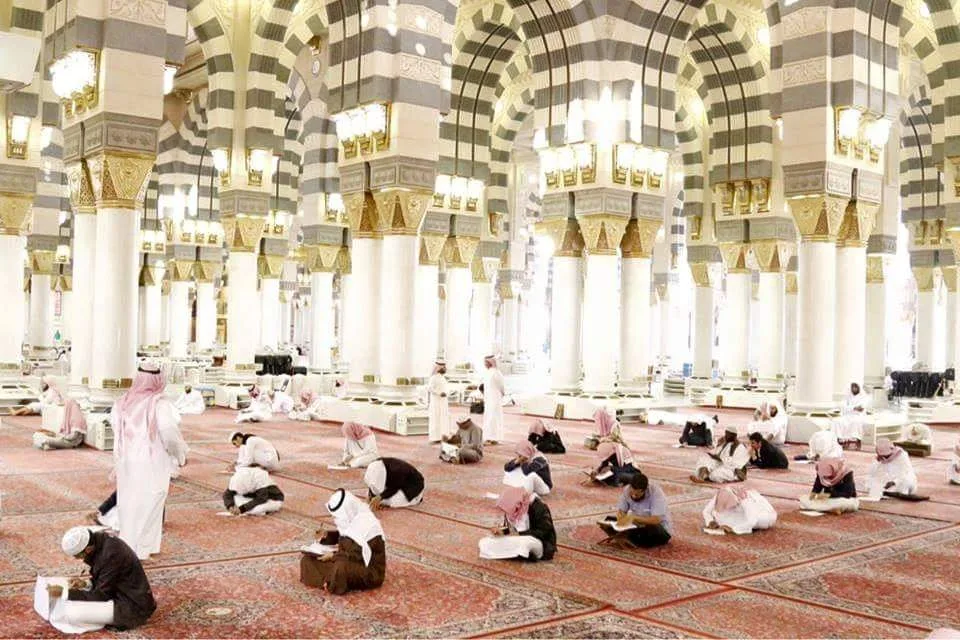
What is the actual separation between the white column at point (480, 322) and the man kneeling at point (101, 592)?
36.5ft

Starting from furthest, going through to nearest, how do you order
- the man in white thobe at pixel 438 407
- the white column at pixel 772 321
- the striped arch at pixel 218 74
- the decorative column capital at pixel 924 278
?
the decorative column capital at pixel 924 278
the white column at pixel 772 321
the striped arch at pixel 218 74
the man in white thobe at pixel 438 407

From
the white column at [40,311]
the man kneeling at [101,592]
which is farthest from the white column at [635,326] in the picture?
the white column at [40,311]

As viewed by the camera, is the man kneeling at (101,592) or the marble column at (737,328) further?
the marble column at (737,328)

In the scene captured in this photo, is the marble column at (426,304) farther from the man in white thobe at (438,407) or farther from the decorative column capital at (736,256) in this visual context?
the decorative column capital at (736,256)

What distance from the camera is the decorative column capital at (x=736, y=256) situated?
42.3 feet

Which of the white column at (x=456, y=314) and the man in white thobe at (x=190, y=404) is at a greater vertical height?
the white column at (x=456, y=314)

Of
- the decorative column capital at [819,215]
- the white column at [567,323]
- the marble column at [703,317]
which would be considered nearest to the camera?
the decorative column capital at [819,215]

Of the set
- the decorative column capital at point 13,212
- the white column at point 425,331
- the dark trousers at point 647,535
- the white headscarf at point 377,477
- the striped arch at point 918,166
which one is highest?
the striped arch at point 918,166

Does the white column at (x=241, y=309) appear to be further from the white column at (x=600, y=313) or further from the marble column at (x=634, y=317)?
the marble column at (x=634, y=317)

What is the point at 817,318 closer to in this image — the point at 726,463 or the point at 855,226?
the point at 855,226

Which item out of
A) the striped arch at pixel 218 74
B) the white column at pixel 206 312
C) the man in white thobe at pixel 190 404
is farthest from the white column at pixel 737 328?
the white column at pixel 206 312

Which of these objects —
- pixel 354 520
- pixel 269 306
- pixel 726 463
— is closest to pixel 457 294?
pixel 269 306

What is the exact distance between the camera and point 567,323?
11.2 metres

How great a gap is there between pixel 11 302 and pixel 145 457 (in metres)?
6.77
